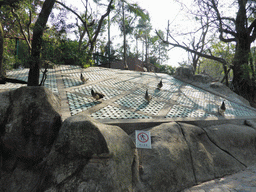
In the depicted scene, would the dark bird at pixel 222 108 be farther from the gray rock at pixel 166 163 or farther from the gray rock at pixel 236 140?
the gray rock at pixel 166 163

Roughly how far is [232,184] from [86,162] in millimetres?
2475

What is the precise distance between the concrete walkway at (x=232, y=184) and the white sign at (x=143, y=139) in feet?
3.18

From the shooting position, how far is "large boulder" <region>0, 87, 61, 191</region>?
2.42 meters

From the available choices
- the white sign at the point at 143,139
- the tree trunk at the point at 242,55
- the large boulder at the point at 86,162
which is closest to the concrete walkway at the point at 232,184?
the white sign at the point at 143,139

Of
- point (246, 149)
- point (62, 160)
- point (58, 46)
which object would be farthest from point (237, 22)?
point (62, 160)

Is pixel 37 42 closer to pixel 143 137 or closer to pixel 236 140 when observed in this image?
pixel 143 137

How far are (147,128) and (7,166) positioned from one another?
2.54 meters

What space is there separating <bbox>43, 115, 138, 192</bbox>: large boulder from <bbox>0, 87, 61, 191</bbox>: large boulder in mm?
359

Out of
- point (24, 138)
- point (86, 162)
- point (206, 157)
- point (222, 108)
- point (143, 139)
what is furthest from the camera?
point (222, 108)

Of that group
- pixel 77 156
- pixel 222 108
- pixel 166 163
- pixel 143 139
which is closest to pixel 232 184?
pixel 166 163

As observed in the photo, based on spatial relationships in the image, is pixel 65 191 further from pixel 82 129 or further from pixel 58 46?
pixel 58 46

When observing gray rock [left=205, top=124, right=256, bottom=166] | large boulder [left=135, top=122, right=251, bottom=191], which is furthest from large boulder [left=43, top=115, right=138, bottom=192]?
gray rock [left=205, top=124, right=256, bottom=166]

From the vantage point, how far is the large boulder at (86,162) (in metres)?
2.04

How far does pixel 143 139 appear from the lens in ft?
10.8
